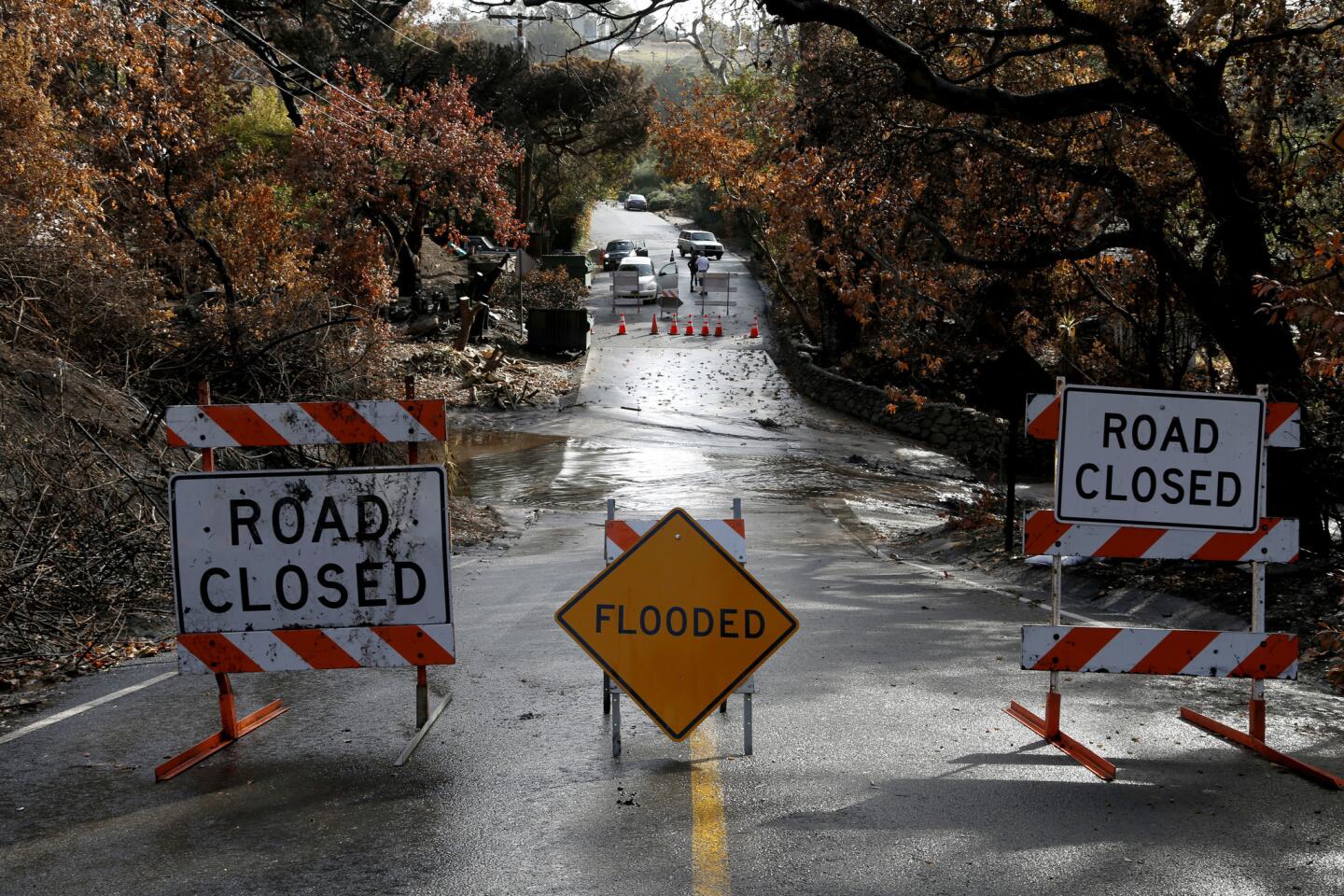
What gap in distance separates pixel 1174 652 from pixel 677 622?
2596 mm

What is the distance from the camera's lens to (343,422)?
6.42 meters

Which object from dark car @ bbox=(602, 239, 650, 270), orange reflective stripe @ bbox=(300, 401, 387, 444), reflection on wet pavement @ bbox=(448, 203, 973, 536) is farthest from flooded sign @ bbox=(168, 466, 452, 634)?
dark car @ bbox=(602, 239, 650, 270)

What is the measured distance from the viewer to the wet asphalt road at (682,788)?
484 centimetres

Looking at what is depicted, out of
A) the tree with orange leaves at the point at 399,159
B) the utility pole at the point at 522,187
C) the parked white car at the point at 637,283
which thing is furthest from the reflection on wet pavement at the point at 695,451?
the parked white car at the point at 637,283

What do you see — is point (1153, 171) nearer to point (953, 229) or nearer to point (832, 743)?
point (953, 229)

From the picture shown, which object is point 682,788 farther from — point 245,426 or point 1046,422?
point 245,426

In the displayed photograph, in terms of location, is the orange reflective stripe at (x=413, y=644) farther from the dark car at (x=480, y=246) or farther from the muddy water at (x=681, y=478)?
the dark car at (x=480, y=246)

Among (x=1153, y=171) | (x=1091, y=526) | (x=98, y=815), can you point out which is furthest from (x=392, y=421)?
(x=1153, y=171)

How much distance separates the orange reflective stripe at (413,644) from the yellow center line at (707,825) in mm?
1406

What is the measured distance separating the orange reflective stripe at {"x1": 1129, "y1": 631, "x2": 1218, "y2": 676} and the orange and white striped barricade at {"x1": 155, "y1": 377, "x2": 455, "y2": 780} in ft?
11.9

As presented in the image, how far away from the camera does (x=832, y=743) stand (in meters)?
6.59

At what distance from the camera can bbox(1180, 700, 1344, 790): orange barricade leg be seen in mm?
5996

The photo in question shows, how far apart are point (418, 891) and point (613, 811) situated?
3.67ft

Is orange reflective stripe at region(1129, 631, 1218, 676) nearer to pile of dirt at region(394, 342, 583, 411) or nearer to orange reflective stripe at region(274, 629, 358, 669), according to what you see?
orange reflective stripe at region(274, 629, 358, 669)
